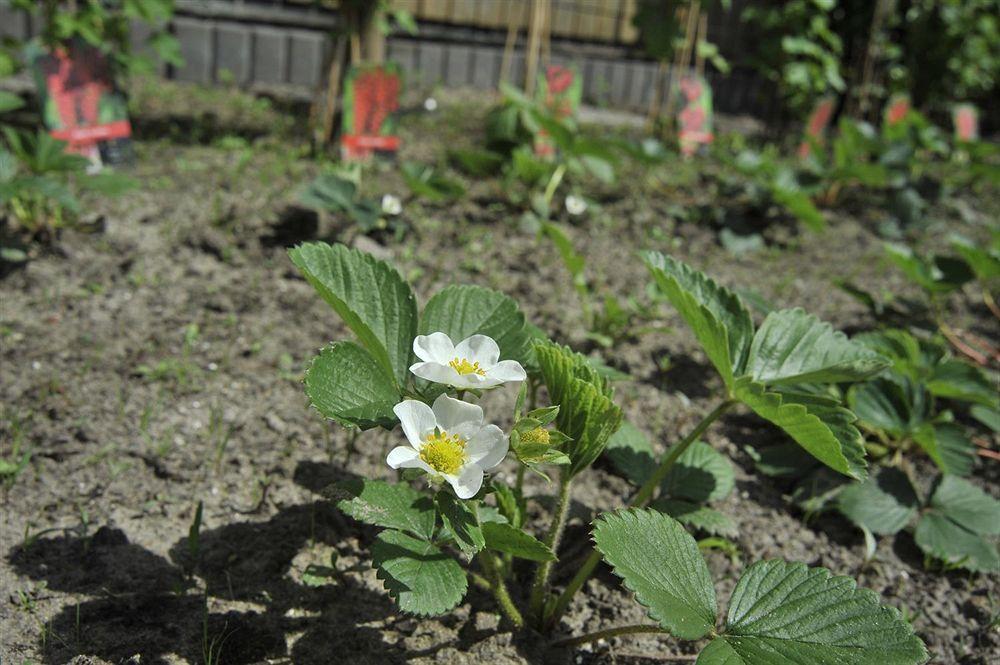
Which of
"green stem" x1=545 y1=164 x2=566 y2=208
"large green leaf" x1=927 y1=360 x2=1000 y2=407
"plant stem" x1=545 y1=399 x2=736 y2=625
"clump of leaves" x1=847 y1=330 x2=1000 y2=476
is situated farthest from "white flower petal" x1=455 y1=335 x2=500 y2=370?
"green stem" x1=545 y1=164 x2=566 y2=208

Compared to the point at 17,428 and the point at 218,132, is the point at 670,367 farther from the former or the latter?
the point at 218,132

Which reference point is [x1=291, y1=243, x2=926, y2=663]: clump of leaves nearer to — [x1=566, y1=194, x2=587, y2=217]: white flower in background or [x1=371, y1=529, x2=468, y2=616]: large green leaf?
[x1=371, y1=529, x2=468, y2=616]: large green leaf

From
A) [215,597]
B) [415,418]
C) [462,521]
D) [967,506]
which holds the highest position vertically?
[415,418]

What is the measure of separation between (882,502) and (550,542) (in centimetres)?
90

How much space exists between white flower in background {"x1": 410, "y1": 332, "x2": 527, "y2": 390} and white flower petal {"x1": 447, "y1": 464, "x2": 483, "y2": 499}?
0.10 metres

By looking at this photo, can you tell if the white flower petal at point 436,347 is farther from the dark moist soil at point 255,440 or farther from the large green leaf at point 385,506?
the dark moist soil at point 255,440

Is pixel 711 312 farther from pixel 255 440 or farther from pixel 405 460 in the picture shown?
pixel 255 440

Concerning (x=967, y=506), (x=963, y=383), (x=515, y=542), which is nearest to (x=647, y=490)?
(x=515, y=542)

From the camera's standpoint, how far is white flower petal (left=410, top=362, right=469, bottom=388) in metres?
1.08

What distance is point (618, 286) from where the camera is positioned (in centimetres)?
271

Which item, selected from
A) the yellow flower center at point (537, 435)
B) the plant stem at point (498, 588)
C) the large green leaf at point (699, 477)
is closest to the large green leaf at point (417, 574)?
the plant stem at point (498, 588)

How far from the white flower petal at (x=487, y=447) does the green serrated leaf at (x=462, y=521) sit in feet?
0.20

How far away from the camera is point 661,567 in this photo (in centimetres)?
112

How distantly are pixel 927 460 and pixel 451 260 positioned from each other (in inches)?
55.3
